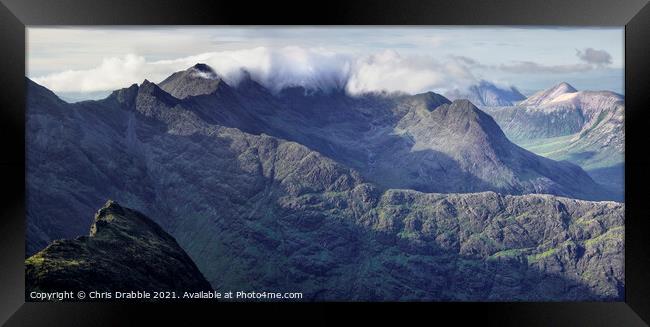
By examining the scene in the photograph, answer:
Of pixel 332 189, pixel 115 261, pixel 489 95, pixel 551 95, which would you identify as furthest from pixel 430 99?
pixel 115 261

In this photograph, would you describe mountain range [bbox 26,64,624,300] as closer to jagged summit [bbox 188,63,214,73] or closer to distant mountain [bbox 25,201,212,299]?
jagged summit [bbox 188,63,214,73]

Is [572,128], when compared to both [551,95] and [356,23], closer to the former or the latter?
[551,95]

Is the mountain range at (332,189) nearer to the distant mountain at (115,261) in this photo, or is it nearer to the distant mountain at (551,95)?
the distant mountain at (115,261)

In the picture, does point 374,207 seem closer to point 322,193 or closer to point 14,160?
point 322,193

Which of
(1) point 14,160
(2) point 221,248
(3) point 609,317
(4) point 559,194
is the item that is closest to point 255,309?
(1) point 14,160

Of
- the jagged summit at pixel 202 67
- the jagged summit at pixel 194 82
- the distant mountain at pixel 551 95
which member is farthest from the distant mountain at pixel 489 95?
the jagged summit at pixel 202 67

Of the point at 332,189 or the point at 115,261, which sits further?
the point at 332,189

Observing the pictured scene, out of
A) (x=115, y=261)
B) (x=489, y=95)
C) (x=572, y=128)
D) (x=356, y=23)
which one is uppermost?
(x=356, y=23)
